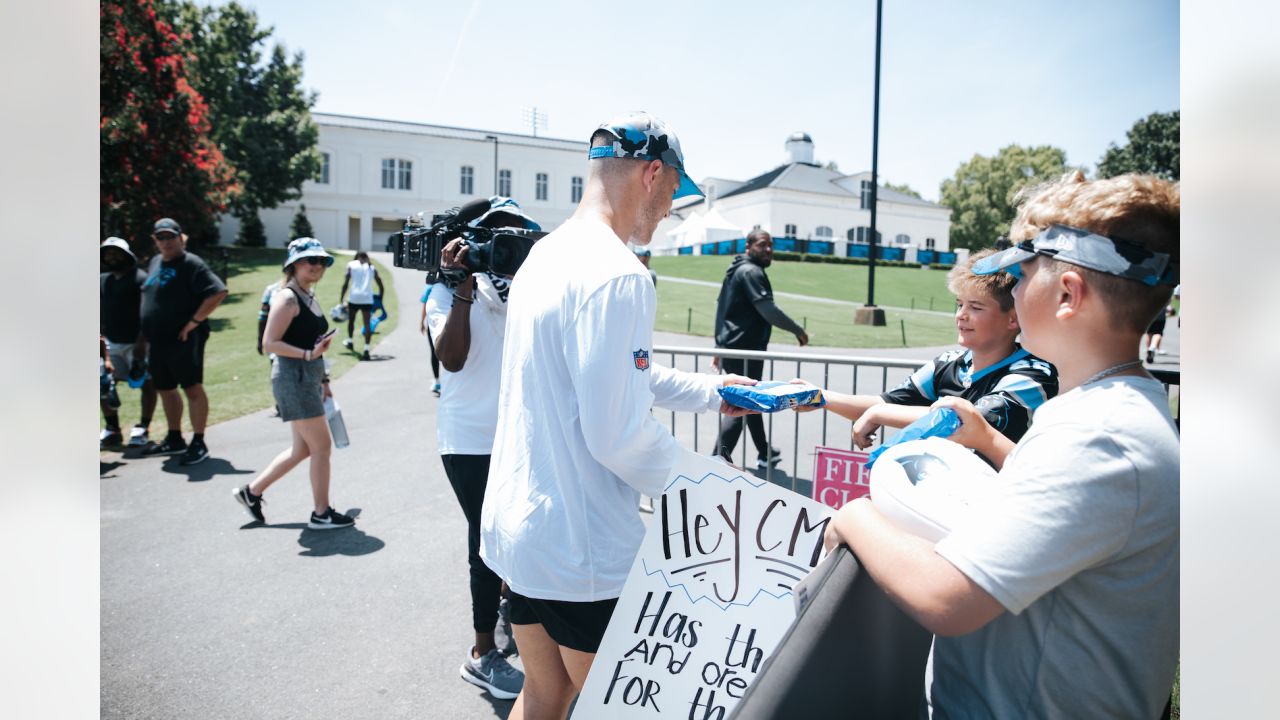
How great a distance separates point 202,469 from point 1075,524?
769 centimetres

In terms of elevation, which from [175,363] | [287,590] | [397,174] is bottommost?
[287,590]

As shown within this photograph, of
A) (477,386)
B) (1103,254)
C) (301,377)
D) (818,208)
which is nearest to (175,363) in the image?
(301,377)

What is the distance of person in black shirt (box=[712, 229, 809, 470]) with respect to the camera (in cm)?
655

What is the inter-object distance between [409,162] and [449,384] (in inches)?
2786

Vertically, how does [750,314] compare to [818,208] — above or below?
below

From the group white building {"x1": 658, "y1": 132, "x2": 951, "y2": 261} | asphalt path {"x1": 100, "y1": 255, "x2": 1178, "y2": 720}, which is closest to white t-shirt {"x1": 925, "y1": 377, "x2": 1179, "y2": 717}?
asphalt path {"x1": 100, "y1": 255, "x2": 1178, "y2": 720}

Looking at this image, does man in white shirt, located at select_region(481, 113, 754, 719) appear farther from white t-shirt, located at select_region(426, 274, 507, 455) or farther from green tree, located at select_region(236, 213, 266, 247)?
green tree, located at select_region(236, 213, 266, 247)

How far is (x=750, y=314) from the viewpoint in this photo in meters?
6.84

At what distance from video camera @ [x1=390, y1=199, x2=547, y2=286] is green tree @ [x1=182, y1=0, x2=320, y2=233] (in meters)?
44.4

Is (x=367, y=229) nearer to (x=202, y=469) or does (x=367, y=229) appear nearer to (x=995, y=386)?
(x=202, y=469)

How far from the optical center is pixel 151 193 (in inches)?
727
